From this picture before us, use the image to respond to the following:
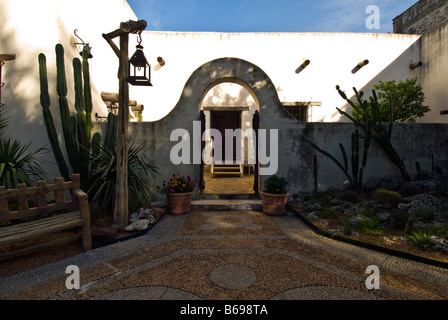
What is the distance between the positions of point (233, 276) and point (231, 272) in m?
0.09

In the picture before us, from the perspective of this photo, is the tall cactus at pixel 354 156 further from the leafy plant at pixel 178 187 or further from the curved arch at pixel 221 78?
the leafy plant at pixel 178 187

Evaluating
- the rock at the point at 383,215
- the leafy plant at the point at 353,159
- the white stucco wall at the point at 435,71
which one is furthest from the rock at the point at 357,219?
the white stucco wall at the point at 435,71

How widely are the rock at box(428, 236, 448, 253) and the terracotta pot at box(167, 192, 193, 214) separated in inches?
159

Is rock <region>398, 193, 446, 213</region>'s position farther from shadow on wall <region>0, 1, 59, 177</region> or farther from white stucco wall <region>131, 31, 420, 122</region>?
shadow on wall <region>0, 1, 59, 177</region>

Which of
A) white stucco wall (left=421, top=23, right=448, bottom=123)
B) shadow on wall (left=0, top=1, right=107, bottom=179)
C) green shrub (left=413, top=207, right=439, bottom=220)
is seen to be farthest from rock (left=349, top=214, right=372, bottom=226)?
white stucco wall (left=421, top=23, right=448, bottom=123)

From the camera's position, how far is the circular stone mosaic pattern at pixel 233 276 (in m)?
2.39

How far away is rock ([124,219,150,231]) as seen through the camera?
3.88m

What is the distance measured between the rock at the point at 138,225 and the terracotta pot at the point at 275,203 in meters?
2.47

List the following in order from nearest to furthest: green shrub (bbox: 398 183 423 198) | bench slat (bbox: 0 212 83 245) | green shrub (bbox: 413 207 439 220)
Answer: bench slat (bbox: 0 212 83 245), green shrub (bbox: 413 207 439 220), green shrub (bbox: 398 183 423 198)

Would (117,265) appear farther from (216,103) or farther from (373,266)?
(216,103)

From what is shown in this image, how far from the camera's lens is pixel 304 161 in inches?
230

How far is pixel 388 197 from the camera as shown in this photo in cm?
480

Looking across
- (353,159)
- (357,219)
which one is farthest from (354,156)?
(357,219)
